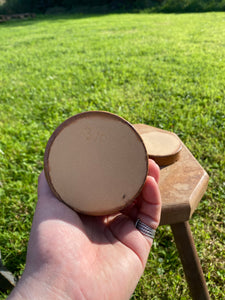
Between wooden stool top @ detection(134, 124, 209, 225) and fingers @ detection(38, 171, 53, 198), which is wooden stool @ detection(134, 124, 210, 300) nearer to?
wooden stool top @ detection(134, 124, 209, 225)

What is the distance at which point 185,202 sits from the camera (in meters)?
1.41

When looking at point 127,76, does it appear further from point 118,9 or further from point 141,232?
point 118,9

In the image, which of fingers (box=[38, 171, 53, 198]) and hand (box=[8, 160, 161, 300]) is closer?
hand (box=[8, 160, 161, 300])

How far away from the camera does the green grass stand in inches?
83.3

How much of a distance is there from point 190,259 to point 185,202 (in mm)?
444

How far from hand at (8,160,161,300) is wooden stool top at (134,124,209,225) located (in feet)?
0.29

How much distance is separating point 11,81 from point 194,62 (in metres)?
3.87

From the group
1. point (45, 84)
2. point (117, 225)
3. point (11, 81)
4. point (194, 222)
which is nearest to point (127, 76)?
point (45, 84)

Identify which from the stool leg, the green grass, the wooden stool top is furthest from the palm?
the green grass

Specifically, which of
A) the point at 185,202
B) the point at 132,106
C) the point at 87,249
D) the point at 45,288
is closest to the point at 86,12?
the point at 132,106

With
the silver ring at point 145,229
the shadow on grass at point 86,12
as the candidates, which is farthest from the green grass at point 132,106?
the shadow on grass at point 86,12

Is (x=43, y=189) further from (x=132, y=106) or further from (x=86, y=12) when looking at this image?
(x=86, y=12)

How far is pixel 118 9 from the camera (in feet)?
65.8

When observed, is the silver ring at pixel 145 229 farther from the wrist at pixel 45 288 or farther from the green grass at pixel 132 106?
the green grass at pixel 132 106
